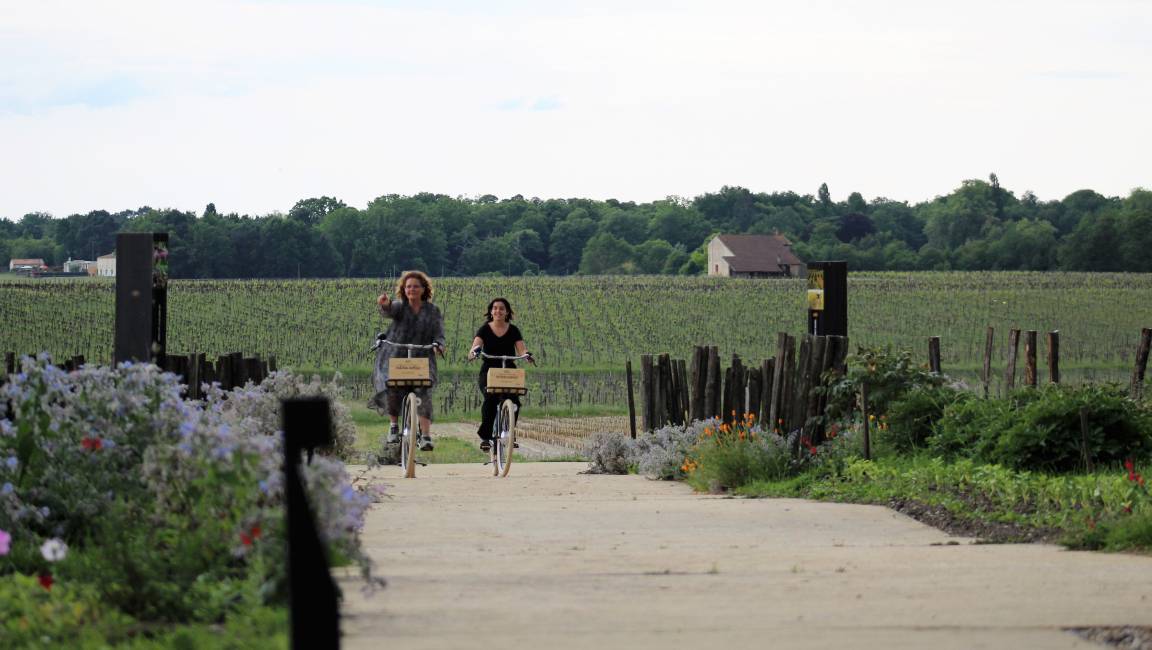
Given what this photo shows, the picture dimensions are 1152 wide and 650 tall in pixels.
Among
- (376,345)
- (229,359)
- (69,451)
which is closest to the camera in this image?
(69,451)

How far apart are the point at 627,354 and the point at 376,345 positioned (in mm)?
30141

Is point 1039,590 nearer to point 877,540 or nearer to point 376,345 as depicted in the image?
point 877,540

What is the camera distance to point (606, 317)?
55.9 metres

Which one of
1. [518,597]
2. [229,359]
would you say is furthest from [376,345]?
[518,597]

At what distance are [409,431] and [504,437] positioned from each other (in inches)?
33.4

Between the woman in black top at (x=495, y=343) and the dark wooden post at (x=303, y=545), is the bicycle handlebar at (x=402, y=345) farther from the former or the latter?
the dark wooden post at (x=303, y=545)

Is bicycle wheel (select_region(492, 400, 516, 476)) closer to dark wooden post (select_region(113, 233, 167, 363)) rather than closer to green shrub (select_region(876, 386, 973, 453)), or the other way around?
green shrub (select_region(876, 386, 973, 453))

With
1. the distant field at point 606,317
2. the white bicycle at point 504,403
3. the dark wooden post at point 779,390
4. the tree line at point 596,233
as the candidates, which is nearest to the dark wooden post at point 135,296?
the white bicycle at point 504,403

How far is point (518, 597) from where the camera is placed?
5.89 metres

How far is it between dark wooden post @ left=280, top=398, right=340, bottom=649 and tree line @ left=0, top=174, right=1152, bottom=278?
6104 centimetres

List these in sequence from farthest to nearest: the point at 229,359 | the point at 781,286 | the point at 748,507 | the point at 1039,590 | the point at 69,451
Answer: the point at 781,286 → the point at 229,359 → the point at 748,507 → the point at 69,451 → the point at 1039,590

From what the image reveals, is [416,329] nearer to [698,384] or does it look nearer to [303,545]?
[698,384]

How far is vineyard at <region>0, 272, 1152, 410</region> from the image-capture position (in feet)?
138

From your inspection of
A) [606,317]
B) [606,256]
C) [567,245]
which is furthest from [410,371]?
[567,245]
